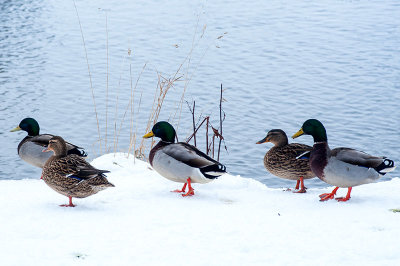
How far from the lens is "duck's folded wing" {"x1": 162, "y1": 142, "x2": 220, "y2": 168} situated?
291 inches

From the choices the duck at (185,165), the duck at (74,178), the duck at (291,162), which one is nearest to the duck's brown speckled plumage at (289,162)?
the duck at (291,162)

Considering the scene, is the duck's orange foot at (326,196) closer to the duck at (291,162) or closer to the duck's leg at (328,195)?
the duck's leg at (328,195)

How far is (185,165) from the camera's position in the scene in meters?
7.43

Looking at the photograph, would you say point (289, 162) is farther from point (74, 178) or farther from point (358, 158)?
point (74, 178)

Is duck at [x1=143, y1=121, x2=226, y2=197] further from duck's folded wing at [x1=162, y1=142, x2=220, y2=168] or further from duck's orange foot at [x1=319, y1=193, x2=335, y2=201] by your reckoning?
duck's orange foot at [x1=319, y1=193, x2=335, y2=201]

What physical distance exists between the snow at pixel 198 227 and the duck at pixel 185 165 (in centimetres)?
22

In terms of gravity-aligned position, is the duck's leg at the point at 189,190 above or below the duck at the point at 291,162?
below

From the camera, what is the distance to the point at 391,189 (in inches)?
311

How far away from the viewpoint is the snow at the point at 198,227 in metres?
5.54

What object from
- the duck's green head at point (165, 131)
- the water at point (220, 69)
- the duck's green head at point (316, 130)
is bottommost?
the water at point (220, 69)

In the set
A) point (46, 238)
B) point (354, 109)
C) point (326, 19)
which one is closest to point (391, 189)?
point (46, 238)

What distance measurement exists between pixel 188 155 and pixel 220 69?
915 centimetres

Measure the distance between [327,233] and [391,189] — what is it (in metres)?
2.07

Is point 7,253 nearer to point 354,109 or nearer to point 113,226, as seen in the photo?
point 113,226
